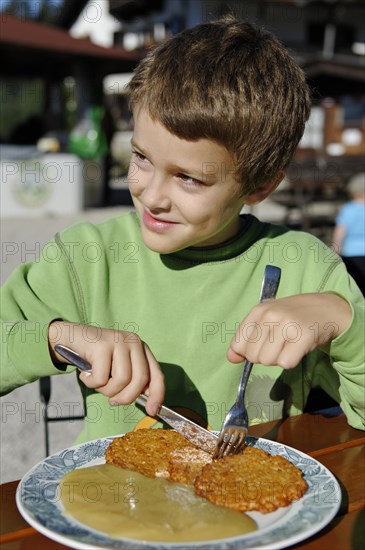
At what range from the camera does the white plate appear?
0.85m

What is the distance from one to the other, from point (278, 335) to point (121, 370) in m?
0.28

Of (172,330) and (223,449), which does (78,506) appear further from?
(172,330)

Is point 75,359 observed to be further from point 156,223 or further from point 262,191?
point 262,191

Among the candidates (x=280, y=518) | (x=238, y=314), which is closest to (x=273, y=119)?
(x=238, y=314)

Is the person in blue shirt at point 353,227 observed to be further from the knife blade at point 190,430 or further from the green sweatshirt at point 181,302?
the knife blade at point 190,430

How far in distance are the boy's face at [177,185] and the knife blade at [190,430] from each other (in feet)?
1.32

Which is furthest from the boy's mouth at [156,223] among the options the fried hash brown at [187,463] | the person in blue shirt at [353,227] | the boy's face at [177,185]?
the person in blue shirt at [353,227]

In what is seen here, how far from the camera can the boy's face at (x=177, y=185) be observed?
1332mm

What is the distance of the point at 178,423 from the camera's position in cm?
120

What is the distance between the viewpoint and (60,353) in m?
1.20

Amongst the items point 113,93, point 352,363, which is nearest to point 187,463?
point 352,363

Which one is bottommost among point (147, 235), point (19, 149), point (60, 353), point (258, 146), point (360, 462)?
point (19, 149)

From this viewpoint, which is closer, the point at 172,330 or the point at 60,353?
the point at 60,353

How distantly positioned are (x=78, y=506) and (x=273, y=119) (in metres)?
0.88
